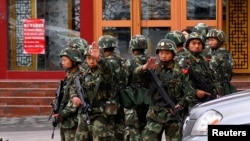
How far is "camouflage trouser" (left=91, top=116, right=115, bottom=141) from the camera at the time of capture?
9.27 meters

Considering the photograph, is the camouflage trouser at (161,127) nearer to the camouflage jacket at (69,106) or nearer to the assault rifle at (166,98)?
the assault rifle at (166,98)

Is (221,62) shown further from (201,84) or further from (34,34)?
(34,34)

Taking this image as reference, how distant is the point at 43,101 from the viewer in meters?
16.1

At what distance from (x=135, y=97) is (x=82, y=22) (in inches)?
264

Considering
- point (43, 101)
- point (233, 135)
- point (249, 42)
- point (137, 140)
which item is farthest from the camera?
point (249, 42)

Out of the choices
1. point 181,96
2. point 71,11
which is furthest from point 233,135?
point 71,11

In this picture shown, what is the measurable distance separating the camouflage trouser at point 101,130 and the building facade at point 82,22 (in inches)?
298

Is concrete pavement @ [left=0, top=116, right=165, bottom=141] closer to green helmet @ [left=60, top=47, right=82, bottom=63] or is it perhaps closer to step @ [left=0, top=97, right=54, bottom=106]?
step @ [left=0, top=97, right=54, bottom=106]

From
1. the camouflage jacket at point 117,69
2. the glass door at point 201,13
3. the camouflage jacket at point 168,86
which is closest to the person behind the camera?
the camouflage jacket at point 168,86

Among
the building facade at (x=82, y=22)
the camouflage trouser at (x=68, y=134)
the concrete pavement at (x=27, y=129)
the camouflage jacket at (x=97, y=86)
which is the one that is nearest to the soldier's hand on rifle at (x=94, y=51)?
the camouflage jacket at (x=97, y=86)

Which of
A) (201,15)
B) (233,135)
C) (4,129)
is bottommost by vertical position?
(4,129)

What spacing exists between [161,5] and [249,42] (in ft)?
8.62

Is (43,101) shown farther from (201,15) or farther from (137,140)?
(137,140)

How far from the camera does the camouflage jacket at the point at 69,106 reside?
948cm
